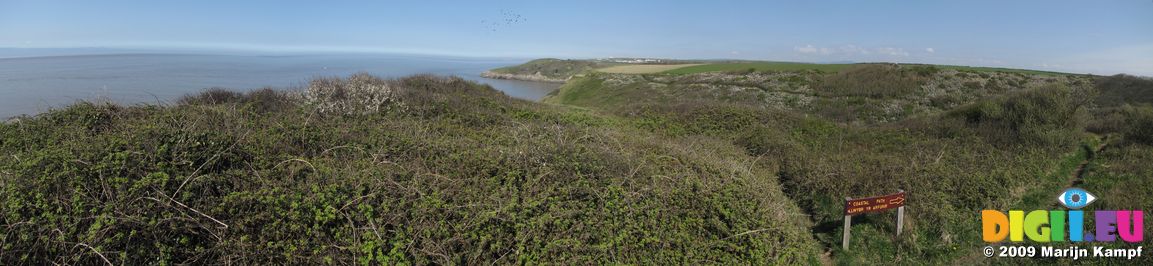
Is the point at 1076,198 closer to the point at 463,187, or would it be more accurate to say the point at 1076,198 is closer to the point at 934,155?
the point at 934,155

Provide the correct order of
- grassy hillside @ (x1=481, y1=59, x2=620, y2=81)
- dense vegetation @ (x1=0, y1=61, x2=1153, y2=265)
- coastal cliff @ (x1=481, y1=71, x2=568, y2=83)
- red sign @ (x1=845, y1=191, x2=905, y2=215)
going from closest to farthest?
dense vegetation @ (x1=0, y1=61, x2=1153, y2=265), red sign @ (x1=845, y1=191, x2=905, y2=215), coastal cliff @ (x1=481, y1=71, x2=568, y2=83), grassy hillside @ (x1=481, y1=59, x2=620, y2=81)

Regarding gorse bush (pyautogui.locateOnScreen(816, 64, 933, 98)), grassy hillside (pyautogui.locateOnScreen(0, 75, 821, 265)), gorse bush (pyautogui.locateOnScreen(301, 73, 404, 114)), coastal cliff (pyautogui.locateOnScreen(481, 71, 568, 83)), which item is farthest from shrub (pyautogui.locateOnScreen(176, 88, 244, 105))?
coastal cliff (pyautogui.locateOnScreen(481, 71, 568, 83))

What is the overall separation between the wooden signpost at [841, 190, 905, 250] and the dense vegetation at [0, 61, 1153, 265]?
23cm

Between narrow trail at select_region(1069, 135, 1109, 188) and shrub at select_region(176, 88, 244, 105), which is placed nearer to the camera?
narrow trail at select_region(1069, 135, 1109, 188)

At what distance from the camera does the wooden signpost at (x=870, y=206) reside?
257 inches

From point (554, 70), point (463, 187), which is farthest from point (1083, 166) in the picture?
point (554, 70)

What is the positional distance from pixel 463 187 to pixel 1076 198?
33.1 feet

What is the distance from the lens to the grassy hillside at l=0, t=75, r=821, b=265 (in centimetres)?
399

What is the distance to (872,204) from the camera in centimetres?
670

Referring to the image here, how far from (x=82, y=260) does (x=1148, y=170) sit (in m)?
16.0

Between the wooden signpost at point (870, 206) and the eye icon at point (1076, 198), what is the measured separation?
11.3 feet

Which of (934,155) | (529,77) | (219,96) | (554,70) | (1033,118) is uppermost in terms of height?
(554,70)

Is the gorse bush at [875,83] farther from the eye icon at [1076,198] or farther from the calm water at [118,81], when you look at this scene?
the calm water at [118,81]

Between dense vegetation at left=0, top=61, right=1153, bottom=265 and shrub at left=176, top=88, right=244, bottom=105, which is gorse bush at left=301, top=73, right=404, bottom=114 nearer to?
dense vegetation at left=0, top=61, right=1153, bottom=265
